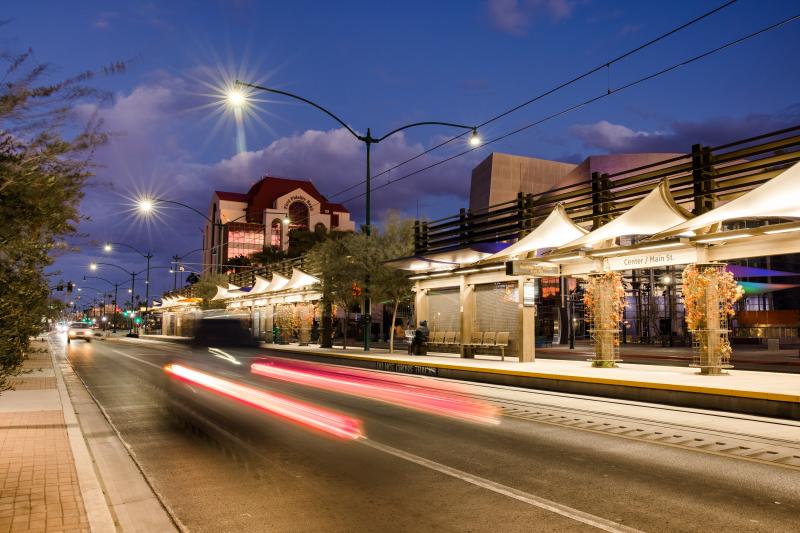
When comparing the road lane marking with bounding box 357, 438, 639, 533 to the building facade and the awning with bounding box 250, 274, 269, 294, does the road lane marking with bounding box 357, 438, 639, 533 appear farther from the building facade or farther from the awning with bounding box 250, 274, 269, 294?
the building facade

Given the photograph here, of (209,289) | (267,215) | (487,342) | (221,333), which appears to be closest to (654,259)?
(487,342)

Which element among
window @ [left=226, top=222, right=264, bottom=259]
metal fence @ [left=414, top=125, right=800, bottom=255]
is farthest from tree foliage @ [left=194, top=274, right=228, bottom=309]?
window @ [left=226, top=222, right=264, bottom=259]

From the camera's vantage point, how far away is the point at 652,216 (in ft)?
60.8

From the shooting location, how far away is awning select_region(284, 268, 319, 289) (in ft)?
121

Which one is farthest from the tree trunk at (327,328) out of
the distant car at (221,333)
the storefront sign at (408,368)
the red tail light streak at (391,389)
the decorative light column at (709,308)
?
the decorative light column at (709,308)

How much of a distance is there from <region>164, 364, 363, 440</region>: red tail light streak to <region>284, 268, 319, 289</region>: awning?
16452 mm

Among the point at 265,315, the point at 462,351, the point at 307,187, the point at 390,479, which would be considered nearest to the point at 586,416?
the point at 390,479

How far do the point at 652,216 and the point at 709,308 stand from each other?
120 inches

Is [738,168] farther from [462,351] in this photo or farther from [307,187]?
[307,187]

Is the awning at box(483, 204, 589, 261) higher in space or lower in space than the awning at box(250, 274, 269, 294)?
higher

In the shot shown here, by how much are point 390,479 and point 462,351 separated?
20777 mm

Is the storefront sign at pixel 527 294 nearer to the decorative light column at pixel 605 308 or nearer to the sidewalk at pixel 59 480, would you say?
the decorative light column at pixel 605 308

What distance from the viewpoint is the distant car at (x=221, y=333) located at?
121 ft

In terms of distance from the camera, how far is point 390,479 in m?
7.23
